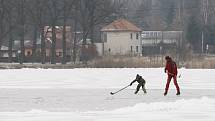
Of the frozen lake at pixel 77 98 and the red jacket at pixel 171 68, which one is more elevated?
the red jacket at pixel 171 68

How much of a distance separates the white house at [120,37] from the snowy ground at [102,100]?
156 ft

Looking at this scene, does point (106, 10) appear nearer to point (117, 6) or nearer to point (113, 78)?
point (117, 6)

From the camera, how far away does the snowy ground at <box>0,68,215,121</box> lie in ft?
41.2

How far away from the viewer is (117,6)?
6838 cm

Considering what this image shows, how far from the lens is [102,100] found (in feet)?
58.2

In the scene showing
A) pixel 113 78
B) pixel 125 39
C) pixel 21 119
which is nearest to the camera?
pixel 21 119

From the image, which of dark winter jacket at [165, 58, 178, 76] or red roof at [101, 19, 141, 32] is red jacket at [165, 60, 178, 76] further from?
red roof at [101, 19, 141, 32]

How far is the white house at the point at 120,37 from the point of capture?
7862cm

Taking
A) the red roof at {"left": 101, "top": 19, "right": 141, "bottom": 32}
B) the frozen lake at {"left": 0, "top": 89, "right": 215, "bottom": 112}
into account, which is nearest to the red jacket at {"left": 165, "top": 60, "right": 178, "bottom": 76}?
the frozen lake at {"left": 0, "top": 89, "right": 215, "bottom": 112}

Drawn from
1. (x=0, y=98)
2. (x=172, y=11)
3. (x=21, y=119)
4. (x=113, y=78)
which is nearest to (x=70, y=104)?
(x=0, y=98)

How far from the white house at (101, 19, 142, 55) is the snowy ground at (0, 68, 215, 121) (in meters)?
47.6

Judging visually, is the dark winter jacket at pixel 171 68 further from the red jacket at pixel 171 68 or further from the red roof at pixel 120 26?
the red roof at pixel 120 26

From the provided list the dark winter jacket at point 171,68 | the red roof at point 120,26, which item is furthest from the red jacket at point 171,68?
the red roof at point 120,26

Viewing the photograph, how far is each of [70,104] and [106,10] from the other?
47695mm
